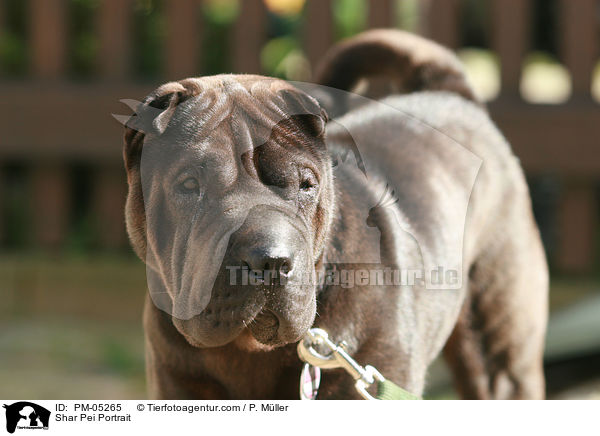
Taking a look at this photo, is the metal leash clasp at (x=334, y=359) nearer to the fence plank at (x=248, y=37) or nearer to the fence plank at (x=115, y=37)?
the fence plank at (x=248, y=37)

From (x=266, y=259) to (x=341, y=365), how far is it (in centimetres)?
41

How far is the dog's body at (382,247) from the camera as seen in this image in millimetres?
1651

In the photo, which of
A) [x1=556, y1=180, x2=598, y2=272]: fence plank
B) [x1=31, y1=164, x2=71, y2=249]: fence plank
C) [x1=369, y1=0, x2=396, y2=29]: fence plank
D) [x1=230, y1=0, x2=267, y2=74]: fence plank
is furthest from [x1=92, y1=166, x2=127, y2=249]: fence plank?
[x1=556, y1=180, x2=598, y2=272]: fence plank

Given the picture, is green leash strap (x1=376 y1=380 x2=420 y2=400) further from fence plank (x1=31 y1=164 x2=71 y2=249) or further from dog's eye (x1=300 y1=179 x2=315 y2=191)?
fence plank (x1=31 y1=164 x2=71 y2=249)

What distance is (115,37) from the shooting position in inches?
172

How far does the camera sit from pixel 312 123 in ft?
5.74

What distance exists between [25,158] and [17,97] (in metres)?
0.35

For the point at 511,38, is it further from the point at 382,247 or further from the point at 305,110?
the point at 305,110

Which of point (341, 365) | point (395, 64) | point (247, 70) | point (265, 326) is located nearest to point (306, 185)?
point (265, 326)

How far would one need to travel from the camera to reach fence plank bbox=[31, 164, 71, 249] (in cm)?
453

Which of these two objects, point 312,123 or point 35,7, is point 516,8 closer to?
point 35,7

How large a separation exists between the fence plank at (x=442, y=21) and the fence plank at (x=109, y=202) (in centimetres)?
185
